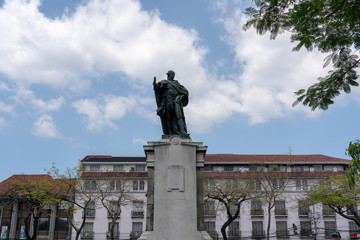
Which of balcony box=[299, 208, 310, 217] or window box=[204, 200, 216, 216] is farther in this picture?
balcony box=[299, 208, 310, 217]

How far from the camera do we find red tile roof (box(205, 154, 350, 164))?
55125 millimetres

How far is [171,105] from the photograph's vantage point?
42.5ft

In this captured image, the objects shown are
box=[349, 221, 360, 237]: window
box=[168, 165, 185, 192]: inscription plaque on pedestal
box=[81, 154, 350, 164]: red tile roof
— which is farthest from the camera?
box=[81, 154, 350, 164]: red tile roof

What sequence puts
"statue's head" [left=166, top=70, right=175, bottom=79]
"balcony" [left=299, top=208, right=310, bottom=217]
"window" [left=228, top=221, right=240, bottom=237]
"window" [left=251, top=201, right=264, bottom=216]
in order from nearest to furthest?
"statue's head" [left=166, top=70, right=175, bottom=79] → "window" [left=228, top=221, right=240, bottom=237] → "window" [left=251, top=201, right=264, bottom=216] → "balcony" [left=299, top=208, right=310, bottom=217]

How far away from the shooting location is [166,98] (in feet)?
43.0

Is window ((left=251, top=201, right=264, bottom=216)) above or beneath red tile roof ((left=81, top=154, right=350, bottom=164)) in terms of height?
beneath

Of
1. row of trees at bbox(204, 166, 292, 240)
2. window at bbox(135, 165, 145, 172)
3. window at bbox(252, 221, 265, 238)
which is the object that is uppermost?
window at bbox(135, 165, 145, 172)

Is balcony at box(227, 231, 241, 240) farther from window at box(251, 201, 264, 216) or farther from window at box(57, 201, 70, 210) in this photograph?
window at box(57, 201, 70, 210)

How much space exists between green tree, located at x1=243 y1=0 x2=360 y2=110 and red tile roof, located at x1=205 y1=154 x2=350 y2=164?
45901 mm

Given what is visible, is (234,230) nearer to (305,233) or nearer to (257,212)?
(257,212)

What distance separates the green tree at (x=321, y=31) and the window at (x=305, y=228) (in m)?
43.8

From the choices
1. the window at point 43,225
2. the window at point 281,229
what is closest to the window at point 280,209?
the window at point 281,229

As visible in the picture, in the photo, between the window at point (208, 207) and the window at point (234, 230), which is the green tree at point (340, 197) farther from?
the window at point (234, 230)

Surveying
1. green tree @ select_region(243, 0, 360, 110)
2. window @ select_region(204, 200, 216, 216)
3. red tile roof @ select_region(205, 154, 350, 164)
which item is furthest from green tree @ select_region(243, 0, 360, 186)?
red tile roof @ select_region(205, 154, 350, 164)
